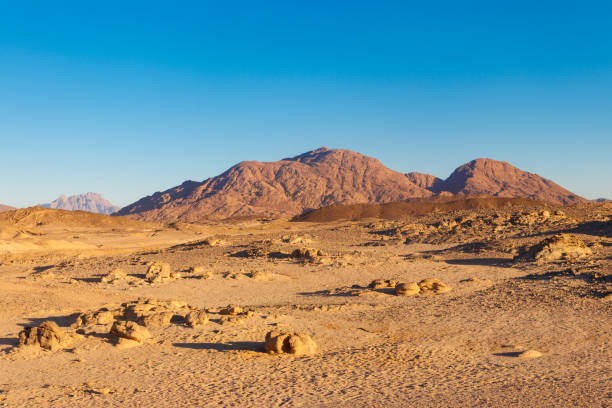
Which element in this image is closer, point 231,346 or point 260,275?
point 231,346

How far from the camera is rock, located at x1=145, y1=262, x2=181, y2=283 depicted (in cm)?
Answer: 1996

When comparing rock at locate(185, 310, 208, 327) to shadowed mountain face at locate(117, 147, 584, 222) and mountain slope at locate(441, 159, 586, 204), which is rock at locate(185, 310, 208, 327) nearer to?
shadowed mountain face at locate(117, 147, 584, 222)

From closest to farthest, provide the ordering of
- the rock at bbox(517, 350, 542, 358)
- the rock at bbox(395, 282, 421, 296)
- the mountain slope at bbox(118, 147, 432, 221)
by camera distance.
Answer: the rock at bbox(517, 350, 542, 358)
the rock at bbox(395, 282, 421, 296)
the mountain slope at bbox(118, 147, 432, 221)

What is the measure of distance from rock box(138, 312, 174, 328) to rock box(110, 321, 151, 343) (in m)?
0.89

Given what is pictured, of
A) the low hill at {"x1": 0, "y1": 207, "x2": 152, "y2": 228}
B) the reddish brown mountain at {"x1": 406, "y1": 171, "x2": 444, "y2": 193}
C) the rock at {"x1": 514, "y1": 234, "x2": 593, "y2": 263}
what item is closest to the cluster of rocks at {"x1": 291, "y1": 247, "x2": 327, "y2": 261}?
the rock at {"x1": 514, "y1": 234, "x2": 593, "y2": 263}

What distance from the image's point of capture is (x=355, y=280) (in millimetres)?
19984

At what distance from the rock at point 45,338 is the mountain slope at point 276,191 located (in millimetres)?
131922

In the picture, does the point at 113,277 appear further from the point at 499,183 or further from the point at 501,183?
the point at 501,183

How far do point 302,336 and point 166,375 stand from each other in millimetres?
2699

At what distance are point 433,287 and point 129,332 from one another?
32.2ft

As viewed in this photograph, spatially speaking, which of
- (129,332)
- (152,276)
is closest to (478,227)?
(152,276)

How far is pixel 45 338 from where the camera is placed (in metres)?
10.6

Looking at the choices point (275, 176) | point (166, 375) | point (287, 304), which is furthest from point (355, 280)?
point (275, 176)

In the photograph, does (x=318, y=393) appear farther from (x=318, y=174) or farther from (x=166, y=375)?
(x=318, y=174)
